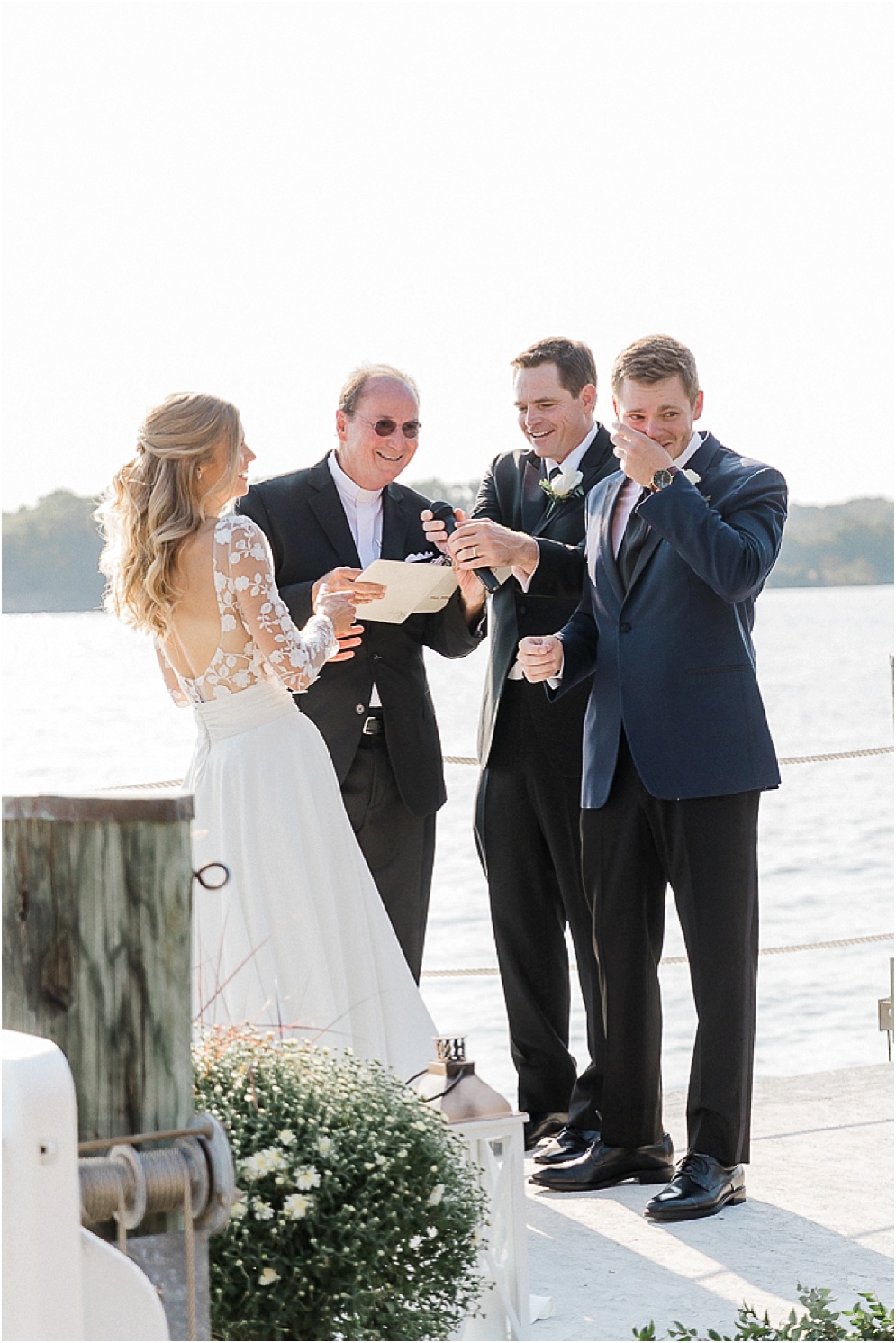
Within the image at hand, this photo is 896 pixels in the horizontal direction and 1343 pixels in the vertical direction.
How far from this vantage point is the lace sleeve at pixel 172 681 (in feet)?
13.6

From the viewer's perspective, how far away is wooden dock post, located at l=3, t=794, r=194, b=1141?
2.28 meters

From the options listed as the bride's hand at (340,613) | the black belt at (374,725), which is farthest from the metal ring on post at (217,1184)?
the black belt at (374,725)

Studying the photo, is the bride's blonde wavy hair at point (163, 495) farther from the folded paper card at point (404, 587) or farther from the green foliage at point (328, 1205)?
the green foliage at point (328, 1205)

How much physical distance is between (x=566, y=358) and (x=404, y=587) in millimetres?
778

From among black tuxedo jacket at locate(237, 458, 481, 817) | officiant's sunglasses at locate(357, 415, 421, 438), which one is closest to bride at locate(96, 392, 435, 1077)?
black tuxedo jacket at locate(237, 458, 481, 817)

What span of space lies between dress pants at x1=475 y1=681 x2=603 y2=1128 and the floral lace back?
2.84 feet

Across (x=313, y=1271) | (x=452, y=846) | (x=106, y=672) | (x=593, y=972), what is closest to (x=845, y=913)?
(x=452, y=846)

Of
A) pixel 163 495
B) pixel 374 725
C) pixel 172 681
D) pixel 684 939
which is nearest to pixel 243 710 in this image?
pixel 172 681

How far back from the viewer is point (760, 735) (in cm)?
418

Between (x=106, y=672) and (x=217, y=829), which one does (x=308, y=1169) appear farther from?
(x=106, y=672)

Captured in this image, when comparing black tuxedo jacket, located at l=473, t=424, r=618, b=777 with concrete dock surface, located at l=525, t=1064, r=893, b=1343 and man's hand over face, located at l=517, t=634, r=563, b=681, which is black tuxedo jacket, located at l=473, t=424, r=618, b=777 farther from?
concrete dock surface, located at l=525, t=1064, r=893, b=1343

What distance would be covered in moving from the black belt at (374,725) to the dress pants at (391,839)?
0.01 metres

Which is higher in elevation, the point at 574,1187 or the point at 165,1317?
the point at 165,1317

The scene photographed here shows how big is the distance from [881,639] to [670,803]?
208 ft
